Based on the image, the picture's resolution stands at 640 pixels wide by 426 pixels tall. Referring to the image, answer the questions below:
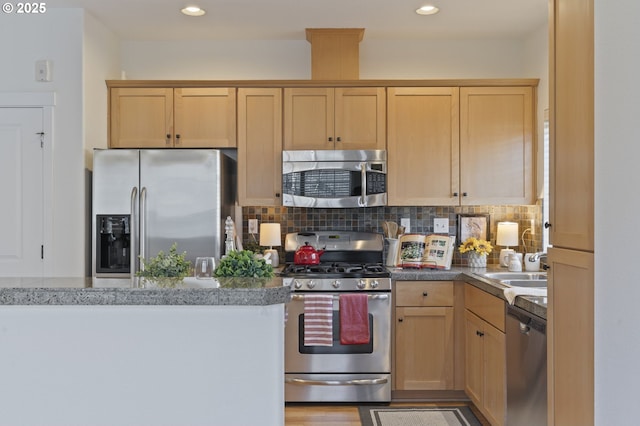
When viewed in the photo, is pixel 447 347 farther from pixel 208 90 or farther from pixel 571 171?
pixel 208 90

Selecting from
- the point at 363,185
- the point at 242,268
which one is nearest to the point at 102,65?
the point at 363,185

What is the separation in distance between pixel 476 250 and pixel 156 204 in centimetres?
223

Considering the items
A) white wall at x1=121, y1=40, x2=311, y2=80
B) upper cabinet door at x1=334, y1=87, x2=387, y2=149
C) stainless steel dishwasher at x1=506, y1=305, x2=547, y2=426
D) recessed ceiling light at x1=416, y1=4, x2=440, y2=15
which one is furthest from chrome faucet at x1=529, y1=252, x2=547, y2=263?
white wall at x1=121, y1=40, x2=311, y2=80

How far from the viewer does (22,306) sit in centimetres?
155

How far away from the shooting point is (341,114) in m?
3.88

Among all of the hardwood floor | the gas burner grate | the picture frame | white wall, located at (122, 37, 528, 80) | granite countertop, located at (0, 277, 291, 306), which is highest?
white wall, located at (122, 37, 528, 80)

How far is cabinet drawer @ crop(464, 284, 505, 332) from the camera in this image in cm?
285

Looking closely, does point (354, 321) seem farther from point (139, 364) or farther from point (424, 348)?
point (139, 364)

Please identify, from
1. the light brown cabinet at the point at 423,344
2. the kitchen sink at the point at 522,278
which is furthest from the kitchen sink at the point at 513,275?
the light brown cabinet at the point at 423,344

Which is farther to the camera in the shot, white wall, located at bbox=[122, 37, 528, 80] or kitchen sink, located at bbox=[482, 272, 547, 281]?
white wall, located at bbox=[122, 37, 528, 80]

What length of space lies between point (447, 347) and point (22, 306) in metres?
2.73

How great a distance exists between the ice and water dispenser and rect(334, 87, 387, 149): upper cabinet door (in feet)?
5.11

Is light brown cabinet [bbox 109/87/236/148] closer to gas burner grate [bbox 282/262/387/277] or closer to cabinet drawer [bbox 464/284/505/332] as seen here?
gas burner grate [bbox 282/262/387/277]

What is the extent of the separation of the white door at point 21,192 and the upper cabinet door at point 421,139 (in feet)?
7.79
